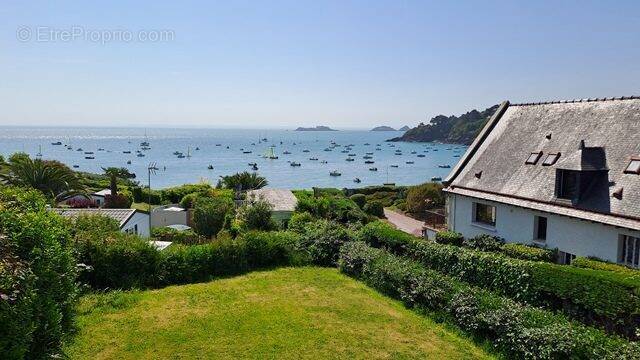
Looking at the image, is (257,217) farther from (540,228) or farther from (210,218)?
(540,228)

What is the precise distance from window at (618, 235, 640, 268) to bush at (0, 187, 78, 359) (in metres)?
20.0

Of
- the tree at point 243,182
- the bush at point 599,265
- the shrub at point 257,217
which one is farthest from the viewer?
the tree at point 243,182

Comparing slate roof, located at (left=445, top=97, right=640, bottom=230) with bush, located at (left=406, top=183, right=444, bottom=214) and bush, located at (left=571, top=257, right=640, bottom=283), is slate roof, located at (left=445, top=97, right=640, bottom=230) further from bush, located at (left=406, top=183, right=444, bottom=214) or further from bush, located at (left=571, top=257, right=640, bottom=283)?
bush, located at (left=406, top=183, right=444, bottom=214)

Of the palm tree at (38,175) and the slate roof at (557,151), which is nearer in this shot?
the slate roof at (557,151)

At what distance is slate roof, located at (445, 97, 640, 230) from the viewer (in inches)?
772

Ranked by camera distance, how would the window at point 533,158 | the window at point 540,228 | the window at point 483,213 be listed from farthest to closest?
1. the window at point 483,213
2. the window at point 533,158
3. the window at point 540,228

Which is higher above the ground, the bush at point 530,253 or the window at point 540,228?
the window at point 540,228

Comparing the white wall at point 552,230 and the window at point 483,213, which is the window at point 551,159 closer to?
the white wall at point 552,230

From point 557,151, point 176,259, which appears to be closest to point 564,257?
point 557,151

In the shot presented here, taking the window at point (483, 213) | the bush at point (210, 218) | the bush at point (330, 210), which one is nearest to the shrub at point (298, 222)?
the bush at point (330, 210)

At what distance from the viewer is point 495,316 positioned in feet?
48.7

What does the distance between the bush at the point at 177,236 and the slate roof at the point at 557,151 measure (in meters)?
16.9

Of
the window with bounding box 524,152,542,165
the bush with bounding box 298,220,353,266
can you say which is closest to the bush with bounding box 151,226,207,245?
the bush with bounding box 298,220,353,266

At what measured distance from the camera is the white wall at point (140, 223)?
29.9 meters
